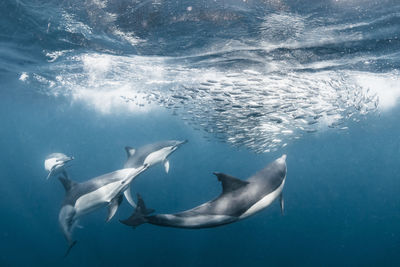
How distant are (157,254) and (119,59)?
54.8 feet

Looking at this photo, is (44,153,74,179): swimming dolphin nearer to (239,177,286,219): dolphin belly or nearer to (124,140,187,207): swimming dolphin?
(124,140,187,207): swimming dolphin

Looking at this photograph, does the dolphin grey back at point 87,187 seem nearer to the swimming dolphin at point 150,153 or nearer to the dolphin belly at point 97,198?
the dolphin belly at point 97,198

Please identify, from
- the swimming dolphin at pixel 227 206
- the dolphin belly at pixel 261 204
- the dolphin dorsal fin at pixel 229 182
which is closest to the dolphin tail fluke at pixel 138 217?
the swimming dolphin at pixel 227 206

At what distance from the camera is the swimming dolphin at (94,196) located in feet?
18.2

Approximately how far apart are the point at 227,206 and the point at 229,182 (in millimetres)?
408

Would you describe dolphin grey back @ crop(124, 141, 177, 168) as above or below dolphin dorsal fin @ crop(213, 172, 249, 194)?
below

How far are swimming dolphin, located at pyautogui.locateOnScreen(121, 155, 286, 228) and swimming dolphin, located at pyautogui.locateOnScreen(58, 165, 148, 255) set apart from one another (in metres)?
1.84

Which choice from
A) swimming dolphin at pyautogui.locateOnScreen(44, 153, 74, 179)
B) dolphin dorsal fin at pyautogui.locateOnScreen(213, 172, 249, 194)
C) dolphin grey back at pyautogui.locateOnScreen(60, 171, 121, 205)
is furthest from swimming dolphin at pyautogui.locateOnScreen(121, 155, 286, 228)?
swimming dolphin at pyautogui.locateOnScreen(44, 153, 74, 179)

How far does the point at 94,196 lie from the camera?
5676 millimetres

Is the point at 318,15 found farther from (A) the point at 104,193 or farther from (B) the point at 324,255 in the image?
(B) the point at 324,255

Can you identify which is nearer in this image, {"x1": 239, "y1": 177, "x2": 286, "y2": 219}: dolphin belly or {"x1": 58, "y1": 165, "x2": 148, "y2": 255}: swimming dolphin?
{"x1": 239, "y1": 177, "x2": 286, "y2": 219}: dolphin belly

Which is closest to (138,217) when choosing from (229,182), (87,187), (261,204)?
(229,182)

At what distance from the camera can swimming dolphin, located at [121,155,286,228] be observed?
342 cm

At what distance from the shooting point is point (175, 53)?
11.4 meters
